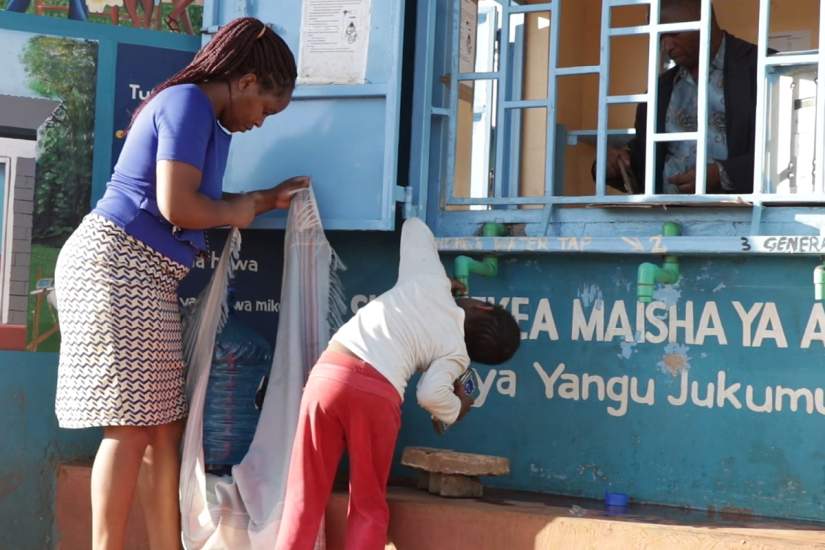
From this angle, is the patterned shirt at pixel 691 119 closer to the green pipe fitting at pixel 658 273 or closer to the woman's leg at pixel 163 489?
the green pipe fitting at pixel 658 273

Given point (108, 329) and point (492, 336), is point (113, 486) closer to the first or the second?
point (108, 329)

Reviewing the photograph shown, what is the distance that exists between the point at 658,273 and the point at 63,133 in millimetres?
2194

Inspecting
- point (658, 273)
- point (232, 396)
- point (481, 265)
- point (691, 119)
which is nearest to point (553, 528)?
point (658, 273)

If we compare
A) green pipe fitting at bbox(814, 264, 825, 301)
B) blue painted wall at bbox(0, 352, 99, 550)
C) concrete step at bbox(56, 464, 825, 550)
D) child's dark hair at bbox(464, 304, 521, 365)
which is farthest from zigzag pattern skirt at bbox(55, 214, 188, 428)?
green pipe fitting at bbox(814, 264, 825, 301)

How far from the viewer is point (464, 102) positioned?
5.02 meters

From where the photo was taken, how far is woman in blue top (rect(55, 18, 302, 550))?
139 inches

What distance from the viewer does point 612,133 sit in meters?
5.20

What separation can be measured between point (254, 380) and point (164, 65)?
125cm

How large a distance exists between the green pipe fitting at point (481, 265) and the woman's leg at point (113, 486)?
1.25 m

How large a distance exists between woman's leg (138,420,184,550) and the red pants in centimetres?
41

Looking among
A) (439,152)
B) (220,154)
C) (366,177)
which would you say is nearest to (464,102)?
→ (439,152)

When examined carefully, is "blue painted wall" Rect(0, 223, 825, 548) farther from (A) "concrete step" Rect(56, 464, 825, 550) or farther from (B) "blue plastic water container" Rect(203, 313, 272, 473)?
(B) "blue plastic water container" Rect(203, 313, 272, 473)

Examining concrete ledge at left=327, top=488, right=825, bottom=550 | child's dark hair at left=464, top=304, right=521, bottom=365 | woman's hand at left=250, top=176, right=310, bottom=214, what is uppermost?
woman's hand at left=250, top=176, right=310, bottom=214

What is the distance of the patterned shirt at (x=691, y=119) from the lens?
4547 millimetres
